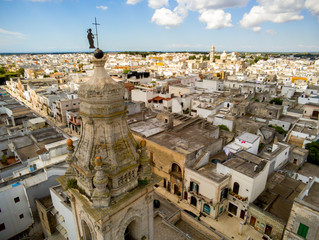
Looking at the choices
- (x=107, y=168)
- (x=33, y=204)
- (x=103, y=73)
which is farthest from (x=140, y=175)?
(x=33, y=204)

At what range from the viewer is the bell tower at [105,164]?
8.36 meters

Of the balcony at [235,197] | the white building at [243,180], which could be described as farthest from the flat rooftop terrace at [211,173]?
the balcony at [235,197]

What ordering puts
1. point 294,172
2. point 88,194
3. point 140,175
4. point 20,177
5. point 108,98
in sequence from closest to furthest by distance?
point 108,98 < point 88,194 < point 140,175 < point 20,177 < point 294,172

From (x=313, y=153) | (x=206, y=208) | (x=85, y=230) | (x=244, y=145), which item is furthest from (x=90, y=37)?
(x=313, y=153)

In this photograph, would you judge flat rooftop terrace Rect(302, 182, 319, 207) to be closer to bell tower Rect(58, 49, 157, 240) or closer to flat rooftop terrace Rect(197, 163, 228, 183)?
flat rooftop terrace Rect(197, 163, 228, 183)

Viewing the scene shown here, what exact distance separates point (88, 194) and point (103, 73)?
550 cm

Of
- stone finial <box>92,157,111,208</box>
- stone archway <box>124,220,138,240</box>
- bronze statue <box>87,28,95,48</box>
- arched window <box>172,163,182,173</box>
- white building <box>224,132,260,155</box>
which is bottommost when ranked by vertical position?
arched window <box>172,163,182,173</box>

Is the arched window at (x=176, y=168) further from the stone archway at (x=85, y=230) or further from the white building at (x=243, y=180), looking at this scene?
the stone archway at (x=85, y=230)

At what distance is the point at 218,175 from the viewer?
90.6 feet

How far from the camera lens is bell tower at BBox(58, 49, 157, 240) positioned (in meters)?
8.36

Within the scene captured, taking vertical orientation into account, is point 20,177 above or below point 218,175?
above

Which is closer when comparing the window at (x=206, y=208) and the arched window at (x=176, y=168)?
the window at (x=206, y=208)

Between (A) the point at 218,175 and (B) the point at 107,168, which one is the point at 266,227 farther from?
(B) the point at 107,168

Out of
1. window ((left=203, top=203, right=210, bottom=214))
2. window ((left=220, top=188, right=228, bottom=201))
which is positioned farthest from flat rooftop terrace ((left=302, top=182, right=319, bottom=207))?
window ((left=203, top=203, right=210, bottom=214))
